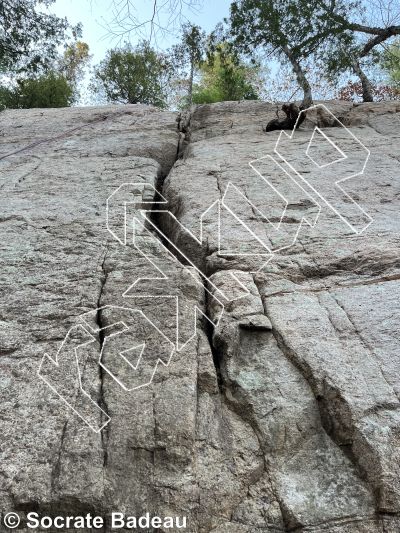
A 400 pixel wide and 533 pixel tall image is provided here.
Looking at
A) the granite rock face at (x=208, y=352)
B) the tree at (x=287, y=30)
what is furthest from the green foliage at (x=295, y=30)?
the granite rock face at (x=208, y=352)

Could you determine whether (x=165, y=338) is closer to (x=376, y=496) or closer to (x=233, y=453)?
(x=233, y=453)

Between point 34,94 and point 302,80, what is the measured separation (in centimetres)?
802

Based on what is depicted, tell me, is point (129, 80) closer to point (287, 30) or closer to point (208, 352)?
point (287, 30)

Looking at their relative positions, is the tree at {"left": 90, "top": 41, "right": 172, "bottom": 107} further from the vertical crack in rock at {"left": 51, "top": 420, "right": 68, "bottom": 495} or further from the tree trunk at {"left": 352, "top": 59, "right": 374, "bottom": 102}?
the vertical crack in rock at {"left": 51, "top": 420, "right": 68, "bottom": 495}

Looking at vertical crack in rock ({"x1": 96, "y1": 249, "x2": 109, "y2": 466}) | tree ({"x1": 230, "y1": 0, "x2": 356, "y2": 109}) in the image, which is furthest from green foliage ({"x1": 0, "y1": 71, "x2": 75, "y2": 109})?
vertical crack in rock ({"x1": 96, "y1": 249, "x2": 109, "y2": 466})

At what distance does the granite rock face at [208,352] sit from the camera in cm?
207

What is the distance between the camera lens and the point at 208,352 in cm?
266

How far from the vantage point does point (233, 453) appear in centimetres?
226

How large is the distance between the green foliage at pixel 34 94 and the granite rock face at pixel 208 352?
8.47 meters

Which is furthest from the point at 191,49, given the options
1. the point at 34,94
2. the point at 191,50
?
the point at 34,94

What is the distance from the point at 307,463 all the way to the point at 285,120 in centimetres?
526

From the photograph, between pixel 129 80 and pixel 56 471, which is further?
pixel 129 80

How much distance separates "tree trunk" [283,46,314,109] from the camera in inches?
274

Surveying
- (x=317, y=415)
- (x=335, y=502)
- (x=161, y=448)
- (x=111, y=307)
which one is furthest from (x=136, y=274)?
(x=335, y=502)
